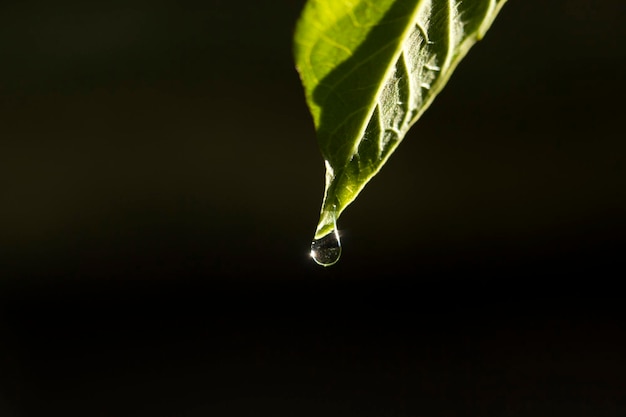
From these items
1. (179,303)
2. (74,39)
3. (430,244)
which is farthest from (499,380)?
(74,39)

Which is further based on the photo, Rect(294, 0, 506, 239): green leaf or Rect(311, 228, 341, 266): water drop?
Rect(311, 228, 341, 266): water drop

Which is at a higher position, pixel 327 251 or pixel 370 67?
pixel 370 67

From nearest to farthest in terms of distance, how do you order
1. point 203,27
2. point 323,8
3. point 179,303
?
1. point 323,8
2. point 203,27
3. point 179,303

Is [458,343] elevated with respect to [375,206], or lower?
lower

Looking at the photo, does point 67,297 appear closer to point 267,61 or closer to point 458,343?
point 267,61

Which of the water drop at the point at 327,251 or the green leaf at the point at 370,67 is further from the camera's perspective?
the water drop at the point at 327,251

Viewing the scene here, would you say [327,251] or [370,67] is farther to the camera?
[327,251]

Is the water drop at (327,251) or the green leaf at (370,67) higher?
the green leaf at (370,67)

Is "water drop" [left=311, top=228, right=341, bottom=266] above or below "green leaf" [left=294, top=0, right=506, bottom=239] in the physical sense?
below
